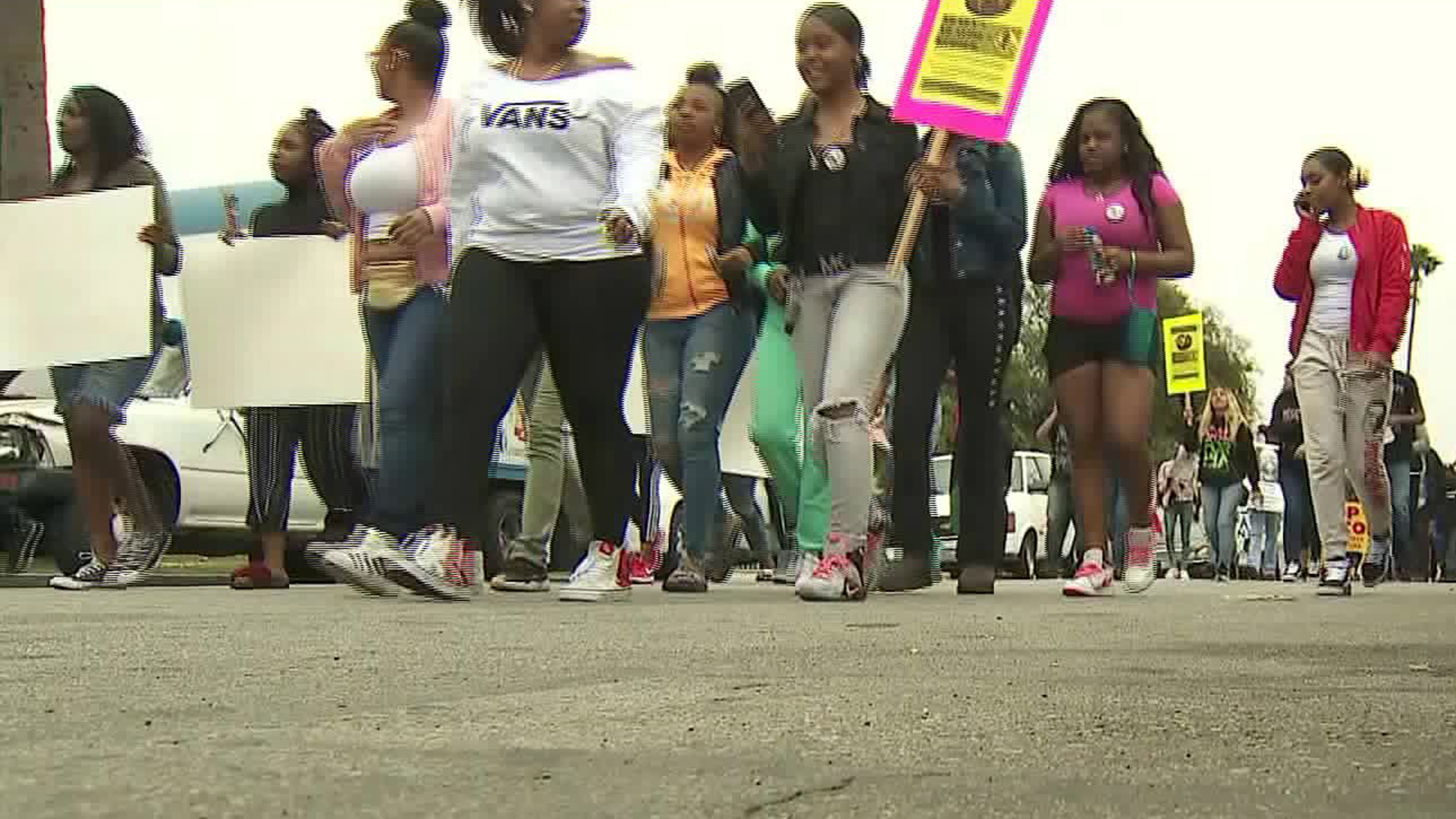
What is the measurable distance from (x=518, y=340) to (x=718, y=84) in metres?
2.66

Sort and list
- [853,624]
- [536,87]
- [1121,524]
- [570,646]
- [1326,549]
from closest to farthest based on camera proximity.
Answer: [570,646] → [853,624] → [536,87] → [1326,549] → [1121,524]

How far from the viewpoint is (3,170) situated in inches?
518

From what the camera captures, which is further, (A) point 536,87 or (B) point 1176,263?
(B) point 1176,263

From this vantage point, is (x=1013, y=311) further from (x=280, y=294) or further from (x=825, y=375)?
(x=280, y=294)

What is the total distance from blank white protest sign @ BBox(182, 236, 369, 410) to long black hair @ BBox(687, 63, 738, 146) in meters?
1.89

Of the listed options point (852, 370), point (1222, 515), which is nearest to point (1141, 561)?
point (852, 370)

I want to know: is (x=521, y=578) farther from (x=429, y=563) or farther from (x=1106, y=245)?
(x=1106, y=245)

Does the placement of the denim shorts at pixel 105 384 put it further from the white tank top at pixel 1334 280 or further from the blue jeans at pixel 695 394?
the white tank top at pixel 1334 280

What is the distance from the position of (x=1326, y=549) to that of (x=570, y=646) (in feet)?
19.7

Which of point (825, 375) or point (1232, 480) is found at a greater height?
point (825, 375)

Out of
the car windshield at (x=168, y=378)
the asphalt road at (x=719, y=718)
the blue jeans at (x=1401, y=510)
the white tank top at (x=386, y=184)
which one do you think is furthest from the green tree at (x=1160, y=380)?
the asphalt road at (x=719, y=718)

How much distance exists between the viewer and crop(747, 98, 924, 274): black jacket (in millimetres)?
8102

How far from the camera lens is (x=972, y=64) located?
347 inches

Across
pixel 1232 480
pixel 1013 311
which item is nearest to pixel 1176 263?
pixel 1013 311
